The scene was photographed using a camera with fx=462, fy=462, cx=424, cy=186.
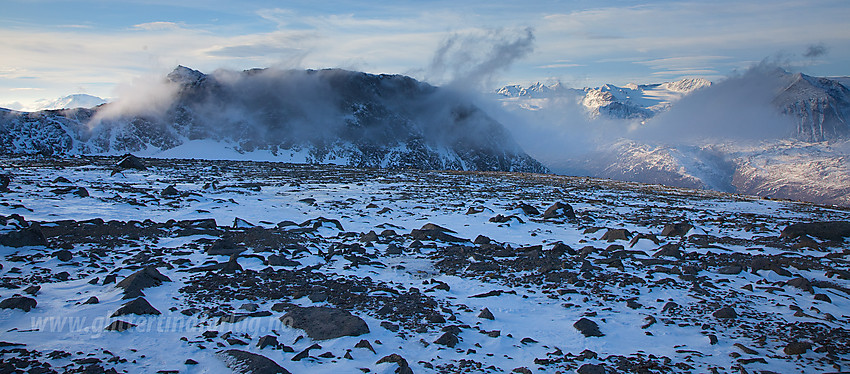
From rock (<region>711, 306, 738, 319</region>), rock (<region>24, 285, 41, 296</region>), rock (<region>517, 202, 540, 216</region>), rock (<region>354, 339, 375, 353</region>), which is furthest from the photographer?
rock (<region>517, 202, 540, 216</region>)

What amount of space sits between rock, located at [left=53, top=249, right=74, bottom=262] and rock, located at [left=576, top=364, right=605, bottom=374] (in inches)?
491

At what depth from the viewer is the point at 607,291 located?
1170 cm

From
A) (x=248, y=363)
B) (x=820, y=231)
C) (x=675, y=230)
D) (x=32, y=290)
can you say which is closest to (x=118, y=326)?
(x=248, y=363)

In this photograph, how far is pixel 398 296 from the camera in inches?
423

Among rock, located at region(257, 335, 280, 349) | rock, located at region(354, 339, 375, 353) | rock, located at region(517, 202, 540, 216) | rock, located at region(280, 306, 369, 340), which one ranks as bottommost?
rock, located at region(517, 202, 540, 216)

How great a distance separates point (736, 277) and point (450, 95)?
15063cm

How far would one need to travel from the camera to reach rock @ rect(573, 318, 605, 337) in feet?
29.4

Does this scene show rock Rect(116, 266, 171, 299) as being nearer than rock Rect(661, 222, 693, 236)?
Yes

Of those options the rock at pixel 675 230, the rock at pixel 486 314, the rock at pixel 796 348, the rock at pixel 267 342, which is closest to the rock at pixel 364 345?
the rock at pixel 267 342

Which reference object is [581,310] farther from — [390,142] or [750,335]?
[390,142]

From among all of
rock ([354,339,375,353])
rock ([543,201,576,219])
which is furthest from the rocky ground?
rock ([543,201,576,219])

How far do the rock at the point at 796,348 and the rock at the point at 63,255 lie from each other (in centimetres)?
1602

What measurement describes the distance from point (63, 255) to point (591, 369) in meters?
12.8

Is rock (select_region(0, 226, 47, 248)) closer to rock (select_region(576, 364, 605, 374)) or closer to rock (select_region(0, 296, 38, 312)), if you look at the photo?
rock (select_region(0, 296, 38, 312))
